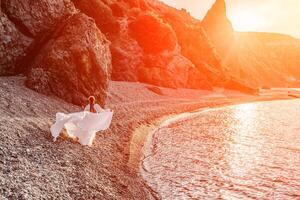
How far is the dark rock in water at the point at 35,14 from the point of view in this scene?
31.2 m

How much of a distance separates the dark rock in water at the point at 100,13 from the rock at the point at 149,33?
21.1 ft

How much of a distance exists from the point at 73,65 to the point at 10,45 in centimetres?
628

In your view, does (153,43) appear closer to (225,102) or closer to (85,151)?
(225,102)

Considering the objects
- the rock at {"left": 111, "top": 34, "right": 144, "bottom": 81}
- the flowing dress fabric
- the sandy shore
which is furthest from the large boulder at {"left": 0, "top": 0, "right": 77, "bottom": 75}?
the rock at {"left": 111, "top": 34, "right": 144, "bottom": 81}

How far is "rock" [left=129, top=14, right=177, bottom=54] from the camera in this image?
6494 cm

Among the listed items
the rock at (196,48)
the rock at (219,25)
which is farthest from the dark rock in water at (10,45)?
the rock at (219,25)

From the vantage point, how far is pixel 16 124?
18.9 meters

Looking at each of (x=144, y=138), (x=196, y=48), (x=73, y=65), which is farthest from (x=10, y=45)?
(x=196, y=48)

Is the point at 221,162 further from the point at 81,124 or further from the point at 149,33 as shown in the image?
the point at 149,33

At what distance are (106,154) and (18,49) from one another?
17773 mm

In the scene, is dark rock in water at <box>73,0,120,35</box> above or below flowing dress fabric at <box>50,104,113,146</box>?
above

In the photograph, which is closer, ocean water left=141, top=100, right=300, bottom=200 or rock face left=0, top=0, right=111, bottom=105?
ocean water left=141, top=100, right=300, bottom=200

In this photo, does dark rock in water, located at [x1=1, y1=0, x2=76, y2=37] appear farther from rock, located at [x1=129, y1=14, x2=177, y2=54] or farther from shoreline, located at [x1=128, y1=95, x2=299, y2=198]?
rock, located at [x1=129, y1=14, x2=177, y2=54]

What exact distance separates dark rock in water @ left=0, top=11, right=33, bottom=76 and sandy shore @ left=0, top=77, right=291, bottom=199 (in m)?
1.82
